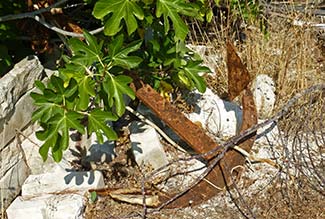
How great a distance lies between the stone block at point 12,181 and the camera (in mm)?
3000

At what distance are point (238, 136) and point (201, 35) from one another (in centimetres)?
126

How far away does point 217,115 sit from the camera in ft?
11.5

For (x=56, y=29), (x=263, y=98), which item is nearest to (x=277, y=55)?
(x=263, y=98)

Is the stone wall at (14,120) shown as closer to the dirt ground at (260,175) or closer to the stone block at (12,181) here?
the stone block at (12,181)

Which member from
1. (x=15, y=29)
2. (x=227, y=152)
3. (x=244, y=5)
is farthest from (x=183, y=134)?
(x=244, y=5)

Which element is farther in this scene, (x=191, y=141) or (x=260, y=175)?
(x=260, y=175)

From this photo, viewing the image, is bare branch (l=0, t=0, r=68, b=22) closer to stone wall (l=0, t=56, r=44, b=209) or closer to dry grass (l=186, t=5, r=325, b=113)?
stone wall (l=0, t=56, r=44, b=209)

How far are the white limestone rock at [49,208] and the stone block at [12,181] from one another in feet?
0.31

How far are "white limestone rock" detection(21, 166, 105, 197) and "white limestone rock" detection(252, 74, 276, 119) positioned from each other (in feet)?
3.48

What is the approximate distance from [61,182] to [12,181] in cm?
25

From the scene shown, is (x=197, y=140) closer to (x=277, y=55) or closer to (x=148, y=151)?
(x=148, y=151)

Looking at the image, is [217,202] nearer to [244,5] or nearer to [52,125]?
[52,125]

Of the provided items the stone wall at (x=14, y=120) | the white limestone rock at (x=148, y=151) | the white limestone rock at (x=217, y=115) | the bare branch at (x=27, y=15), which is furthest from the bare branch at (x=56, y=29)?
the white limestone rock at (x=217, y=115)

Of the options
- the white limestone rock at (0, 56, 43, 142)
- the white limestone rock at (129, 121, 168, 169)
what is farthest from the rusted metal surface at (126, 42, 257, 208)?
the white limestone rock at (0, 56, 43, 142)
